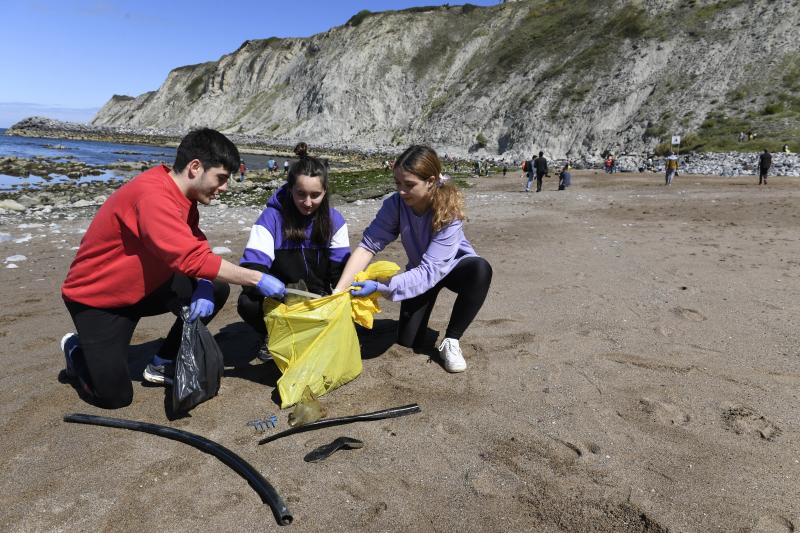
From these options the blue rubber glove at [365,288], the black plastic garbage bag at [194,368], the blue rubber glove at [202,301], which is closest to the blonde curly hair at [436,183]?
the blue rubber glove at [365,288]

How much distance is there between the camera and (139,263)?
126 inches

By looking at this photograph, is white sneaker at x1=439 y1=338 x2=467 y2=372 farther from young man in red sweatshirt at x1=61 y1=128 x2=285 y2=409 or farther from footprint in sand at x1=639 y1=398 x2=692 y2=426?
young man in red sweatshirt at x1=61 y1=128 x2=285 y2=409

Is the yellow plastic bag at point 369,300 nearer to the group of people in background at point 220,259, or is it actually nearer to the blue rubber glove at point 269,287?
the group of people in background at point 220,259

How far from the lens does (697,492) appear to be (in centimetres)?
241

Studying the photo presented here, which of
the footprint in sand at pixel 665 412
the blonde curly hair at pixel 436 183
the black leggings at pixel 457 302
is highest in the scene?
the blonde curly hair at pixel 436 183

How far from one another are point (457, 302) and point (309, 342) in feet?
3.86

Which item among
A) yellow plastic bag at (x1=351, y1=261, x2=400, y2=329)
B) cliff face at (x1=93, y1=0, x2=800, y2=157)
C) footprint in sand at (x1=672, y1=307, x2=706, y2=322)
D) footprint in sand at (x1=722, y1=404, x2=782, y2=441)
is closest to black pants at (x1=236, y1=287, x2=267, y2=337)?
yellow plastic bag at (x1=351, y1=261, x2=400, y2=329)

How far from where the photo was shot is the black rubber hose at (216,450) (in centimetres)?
233

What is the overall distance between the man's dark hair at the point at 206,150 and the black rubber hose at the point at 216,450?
4.71ft

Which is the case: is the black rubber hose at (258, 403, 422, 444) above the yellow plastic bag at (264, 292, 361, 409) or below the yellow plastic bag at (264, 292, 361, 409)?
below

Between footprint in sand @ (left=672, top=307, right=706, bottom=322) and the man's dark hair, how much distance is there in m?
3.90

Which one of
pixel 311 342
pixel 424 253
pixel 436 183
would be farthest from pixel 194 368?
pixel 436 183

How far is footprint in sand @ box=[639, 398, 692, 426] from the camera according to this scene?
9.87 feet

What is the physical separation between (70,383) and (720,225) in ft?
33.3
